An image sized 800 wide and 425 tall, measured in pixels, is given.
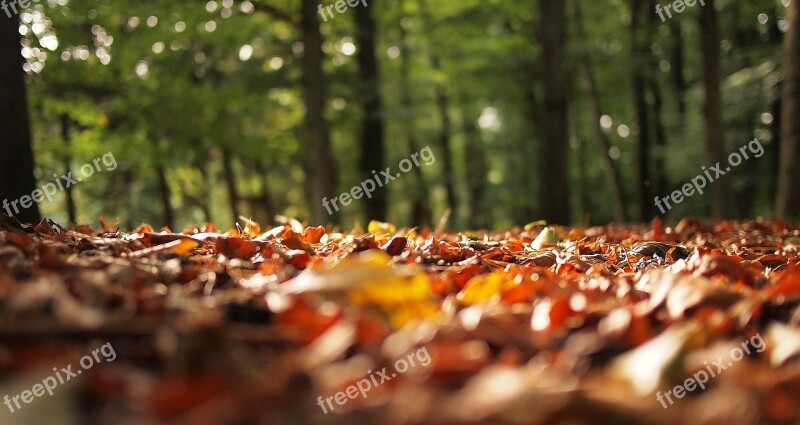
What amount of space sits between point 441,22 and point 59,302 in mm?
14020

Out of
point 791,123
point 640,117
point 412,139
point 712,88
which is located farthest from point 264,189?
point 791,123

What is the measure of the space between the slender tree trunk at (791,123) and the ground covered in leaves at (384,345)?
234 inches

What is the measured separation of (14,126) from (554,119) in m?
6.21

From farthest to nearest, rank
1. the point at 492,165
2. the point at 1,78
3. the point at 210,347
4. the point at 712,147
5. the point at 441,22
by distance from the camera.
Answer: the point at 492,165 → the point at 441,22 → the point at 712,147 → the point at 1,78 → the point at 210,347

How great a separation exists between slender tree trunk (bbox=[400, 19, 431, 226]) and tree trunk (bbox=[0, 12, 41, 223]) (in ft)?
35.7

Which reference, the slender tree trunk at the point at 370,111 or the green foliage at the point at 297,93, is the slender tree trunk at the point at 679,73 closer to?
the green foliage at the point at 297,93

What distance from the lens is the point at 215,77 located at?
18.7 meters

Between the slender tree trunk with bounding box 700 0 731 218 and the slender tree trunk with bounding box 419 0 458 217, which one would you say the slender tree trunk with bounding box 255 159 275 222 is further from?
the slender tree trunk with bounding box 700 0 731 218

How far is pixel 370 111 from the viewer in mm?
15414

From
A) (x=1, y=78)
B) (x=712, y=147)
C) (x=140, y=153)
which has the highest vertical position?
(x=1, y=78)

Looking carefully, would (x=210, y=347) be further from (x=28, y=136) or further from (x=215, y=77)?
(x=215, y=77)

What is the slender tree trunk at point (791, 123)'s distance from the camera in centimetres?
670

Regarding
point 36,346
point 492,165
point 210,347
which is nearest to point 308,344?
point 210,347

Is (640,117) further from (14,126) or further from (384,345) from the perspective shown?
(384,345)
